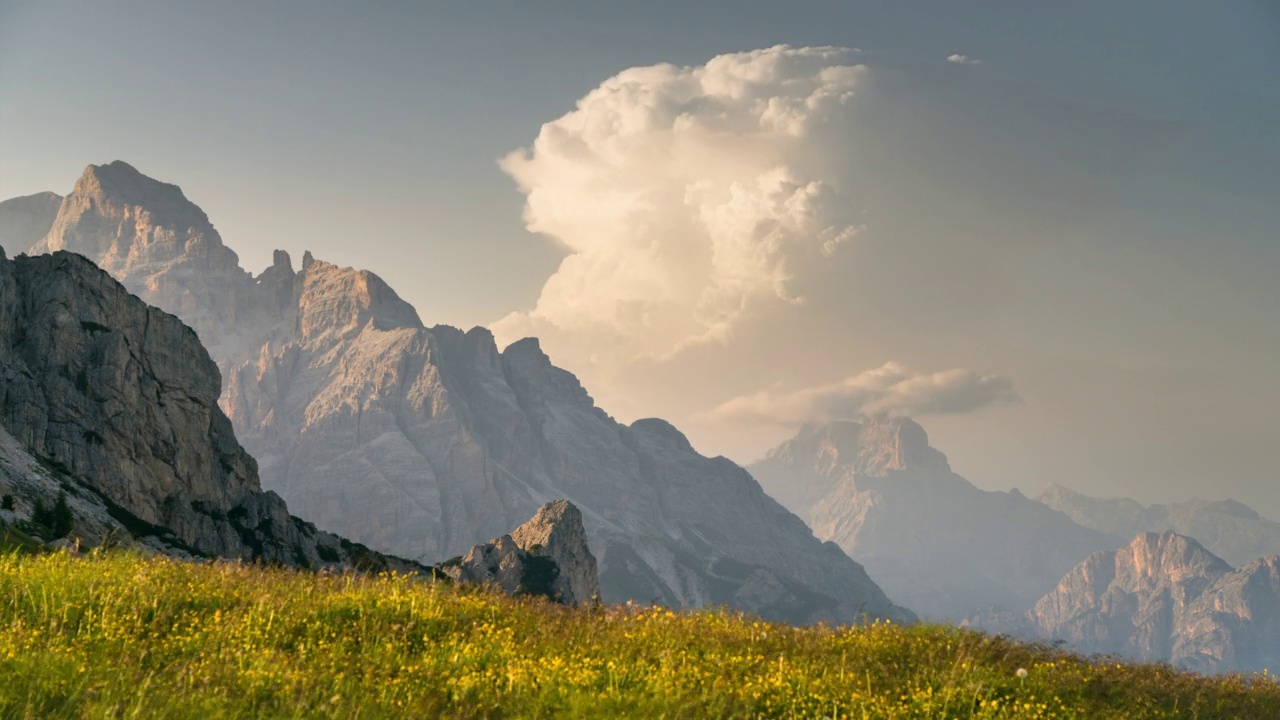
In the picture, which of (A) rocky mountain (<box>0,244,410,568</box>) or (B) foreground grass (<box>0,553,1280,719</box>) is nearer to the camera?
(B) foreground grass (<box>0,553,1280,719</box>)

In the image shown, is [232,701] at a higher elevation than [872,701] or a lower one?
lower

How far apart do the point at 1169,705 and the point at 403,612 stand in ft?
40.5

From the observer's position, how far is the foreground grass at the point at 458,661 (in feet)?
32.0

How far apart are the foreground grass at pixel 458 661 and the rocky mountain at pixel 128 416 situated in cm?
6457

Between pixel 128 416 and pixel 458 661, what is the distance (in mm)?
114878

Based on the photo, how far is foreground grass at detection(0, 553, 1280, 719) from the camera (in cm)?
975

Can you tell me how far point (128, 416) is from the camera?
348 feet

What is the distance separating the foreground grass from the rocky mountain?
6457 cm

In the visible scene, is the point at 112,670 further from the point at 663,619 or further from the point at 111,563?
the point at 663,619

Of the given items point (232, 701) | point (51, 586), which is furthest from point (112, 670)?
point (51, 586)

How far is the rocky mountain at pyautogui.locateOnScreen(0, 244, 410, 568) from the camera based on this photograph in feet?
→ 292

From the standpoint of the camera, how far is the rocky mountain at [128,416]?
292ft

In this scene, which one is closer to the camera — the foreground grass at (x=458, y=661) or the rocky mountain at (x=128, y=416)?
the foreground grass at (x=458, y=661)

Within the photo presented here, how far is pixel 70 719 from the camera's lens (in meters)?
8.82
